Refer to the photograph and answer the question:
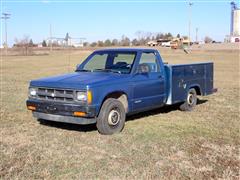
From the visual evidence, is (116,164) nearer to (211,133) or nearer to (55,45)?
(211,133)

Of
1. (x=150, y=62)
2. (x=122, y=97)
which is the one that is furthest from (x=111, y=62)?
(x=122, y=97)

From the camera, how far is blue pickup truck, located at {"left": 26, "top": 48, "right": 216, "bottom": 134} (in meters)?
7.09

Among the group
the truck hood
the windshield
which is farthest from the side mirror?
the truck hood

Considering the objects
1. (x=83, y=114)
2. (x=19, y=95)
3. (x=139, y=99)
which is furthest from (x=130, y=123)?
(x=19, y=95)

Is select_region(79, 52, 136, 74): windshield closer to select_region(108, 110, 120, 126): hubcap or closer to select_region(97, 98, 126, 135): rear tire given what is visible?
select_region(97, 98, 126, 135): rear tire

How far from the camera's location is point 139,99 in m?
8.17

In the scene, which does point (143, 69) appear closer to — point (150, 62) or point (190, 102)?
point (150, 62)

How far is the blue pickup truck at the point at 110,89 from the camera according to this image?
7095 millimetres

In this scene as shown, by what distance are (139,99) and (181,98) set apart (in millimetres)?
1834

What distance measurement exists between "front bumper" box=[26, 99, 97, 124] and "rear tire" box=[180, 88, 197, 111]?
3.59 meters

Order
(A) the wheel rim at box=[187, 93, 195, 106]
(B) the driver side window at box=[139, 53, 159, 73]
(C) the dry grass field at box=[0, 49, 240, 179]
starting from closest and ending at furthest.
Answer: (C) the dry grass field at box=[0, 49, 240, 179]
(B) the driver side window at box=[139, 53, 159, 73]
(A) the wheel rim at box=[187, 93, 195, 106]

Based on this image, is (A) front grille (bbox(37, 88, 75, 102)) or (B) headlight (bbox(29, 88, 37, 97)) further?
(B) headlight (bbox(29, 88, 37, 97))

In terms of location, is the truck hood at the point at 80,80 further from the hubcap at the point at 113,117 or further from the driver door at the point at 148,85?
the hubcap at the point at 113,117

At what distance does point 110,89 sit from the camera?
24.2 ft
